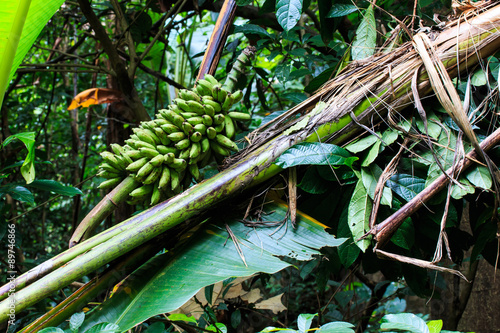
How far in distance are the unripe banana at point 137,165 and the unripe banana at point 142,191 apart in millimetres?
51

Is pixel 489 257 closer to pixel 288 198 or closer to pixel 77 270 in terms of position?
pixel 288 198

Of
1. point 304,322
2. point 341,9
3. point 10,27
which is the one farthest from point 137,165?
point 341,9

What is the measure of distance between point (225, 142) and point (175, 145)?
0.12m

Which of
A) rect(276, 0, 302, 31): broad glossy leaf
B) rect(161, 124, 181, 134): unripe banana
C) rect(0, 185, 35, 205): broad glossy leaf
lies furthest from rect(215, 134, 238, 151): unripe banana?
rect(0, 185, 35, 205): broad glossy leaf

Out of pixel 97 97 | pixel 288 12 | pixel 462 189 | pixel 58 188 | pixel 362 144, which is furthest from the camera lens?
pixel 97 97

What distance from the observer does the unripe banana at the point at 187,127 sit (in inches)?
32.1

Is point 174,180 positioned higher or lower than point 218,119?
lower

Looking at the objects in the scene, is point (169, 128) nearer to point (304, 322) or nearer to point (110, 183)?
point (110, 183)

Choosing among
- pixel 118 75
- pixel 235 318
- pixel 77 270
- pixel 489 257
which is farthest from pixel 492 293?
pixel 118 75

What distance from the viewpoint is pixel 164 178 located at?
2.71ft

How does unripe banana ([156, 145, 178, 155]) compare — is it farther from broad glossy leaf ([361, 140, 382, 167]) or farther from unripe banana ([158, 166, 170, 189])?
broad glossy leaf ([361, 140, 382, 167])

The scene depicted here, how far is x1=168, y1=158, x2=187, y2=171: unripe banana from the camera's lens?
0.82m

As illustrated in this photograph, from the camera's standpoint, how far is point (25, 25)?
701 millimetres

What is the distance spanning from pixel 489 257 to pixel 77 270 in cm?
103
